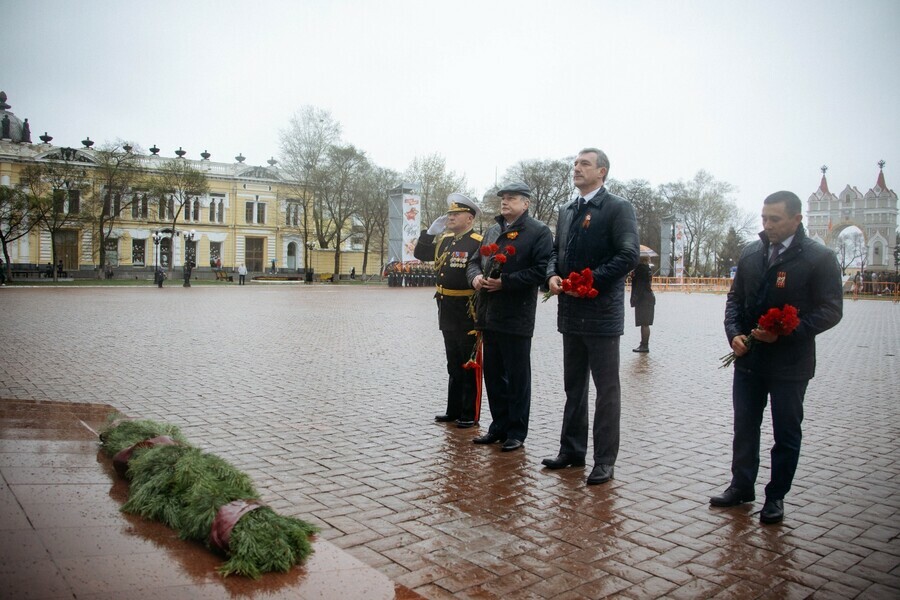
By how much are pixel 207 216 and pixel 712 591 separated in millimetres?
77552

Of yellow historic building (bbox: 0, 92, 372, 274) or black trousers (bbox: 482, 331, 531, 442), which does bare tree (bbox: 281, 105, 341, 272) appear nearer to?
yellow historic building (bbox: 0, 92, 372, 274)

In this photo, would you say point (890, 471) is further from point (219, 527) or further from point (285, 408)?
point (285, 408)

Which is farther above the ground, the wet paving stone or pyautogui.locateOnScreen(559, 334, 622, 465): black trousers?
pyautogui.locateOnScreen(559, 334, 622, 465): black trousers

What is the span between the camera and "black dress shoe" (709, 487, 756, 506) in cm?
442

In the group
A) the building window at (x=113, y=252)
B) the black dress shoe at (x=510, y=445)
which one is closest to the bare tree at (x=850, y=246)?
the building window at (x=113, y=252)

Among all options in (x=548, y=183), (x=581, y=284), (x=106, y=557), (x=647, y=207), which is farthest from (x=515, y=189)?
(x=647, y=207)

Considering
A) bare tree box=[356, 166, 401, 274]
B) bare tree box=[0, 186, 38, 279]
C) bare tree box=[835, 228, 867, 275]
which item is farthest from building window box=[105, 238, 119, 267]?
bare tree box=[835, 228, 867, 275]

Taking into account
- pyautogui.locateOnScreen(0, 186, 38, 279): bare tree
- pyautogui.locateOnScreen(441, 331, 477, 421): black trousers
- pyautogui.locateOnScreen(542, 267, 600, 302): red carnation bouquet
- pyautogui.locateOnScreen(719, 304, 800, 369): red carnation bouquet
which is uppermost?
pyautogui.locateOnScreen(0, 186, 38, 279): bare tree

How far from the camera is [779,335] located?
13.8 ft

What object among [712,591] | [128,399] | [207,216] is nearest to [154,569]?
[712,591]

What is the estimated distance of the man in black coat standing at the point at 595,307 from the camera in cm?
495

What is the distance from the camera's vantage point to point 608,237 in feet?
16.6

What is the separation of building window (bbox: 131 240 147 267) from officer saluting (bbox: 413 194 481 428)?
70.9 metres

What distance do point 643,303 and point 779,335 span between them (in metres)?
9.28
